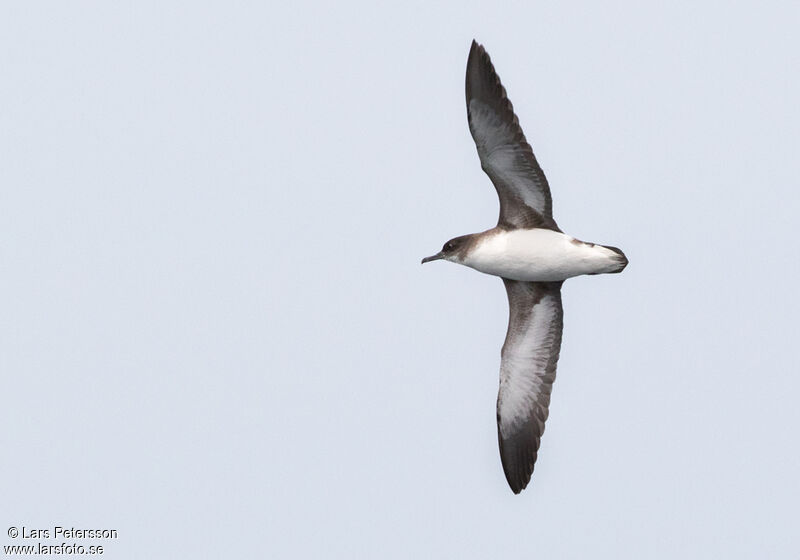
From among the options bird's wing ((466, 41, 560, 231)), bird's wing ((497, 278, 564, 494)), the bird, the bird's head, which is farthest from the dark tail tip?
the bird's head

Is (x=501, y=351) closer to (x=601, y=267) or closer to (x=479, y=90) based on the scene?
(x=601, y=267)

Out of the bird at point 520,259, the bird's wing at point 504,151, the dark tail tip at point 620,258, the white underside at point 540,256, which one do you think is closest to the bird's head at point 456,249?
the bird at point 520,259

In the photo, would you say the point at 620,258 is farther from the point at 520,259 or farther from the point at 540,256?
the point at 520,259

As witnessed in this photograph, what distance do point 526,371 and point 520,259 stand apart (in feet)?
6.21

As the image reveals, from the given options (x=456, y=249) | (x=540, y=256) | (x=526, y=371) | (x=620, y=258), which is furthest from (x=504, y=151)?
(x=526, y=371)

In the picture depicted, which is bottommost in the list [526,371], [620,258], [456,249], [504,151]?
[526,371]

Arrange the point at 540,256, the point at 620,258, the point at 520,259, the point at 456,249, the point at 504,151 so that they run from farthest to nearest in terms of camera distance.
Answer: the point at 456,249 → the point at 520,259 → the point at 540,256 → the point at 620,258 → the point at 504,151

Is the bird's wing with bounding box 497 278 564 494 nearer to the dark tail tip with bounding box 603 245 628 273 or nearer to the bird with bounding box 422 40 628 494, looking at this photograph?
the bird with bounding box 422 40 628 494

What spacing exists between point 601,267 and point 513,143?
1.95 m

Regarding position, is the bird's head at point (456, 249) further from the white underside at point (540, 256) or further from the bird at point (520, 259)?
the white underside at point (540, 256)

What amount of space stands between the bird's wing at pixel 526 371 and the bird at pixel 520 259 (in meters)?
0.01

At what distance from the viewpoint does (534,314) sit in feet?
62.2

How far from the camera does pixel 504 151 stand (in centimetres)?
1734

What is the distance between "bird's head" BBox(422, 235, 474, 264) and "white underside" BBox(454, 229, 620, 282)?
0.47 feet
